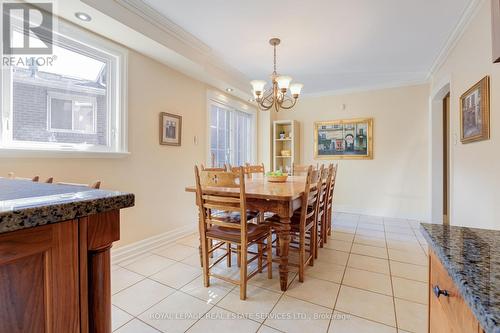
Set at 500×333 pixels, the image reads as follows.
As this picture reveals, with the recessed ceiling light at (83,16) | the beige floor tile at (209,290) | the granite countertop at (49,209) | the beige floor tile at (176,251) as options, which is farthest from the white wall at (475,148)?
the recessed ceiling light at (83,16)

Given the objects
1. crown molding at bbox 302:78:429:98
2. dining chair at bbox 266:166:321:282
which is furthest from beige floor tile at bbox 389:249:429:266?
crown molding at bbox 302:78:429:98

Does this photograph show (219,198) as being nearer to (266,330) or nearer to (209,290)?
(209,290)

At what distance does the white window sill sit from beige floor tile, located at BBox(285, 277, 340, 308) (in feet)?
6.82

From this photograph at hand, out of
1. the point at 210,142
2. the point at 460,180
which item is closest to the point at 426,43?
the point at 460,180

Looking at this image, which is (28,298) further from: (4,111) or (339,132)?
(339,132)

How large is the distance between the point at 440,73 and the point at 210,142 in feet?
11.5

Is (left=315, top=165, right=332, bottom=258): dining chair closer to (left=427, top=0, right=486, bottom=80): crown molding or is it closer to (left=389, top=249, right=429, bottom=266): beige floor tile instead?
(left=389, top=249, right=429, bottom=266): beige floor tile

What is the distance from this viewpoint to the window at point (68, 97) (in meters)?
1.76

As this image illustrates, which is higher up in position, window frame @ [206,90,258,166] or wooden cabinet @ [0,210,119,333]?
window frame @ [206,90,258,166]

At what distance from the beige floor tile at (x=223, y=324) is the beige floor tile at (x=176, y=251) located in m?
1.01

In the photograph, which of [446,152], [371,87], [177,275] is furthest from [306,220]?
[371,87]

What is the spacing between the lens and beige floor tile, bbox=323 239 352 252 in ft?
9.06

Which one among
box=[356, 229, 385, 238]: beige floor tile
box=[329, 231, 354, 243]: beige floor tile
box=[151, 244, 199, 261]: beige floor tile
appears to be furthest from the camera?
box=[356, 229, 385, 238]: beige floor tile

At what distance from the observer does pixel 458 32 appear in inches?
97.9
